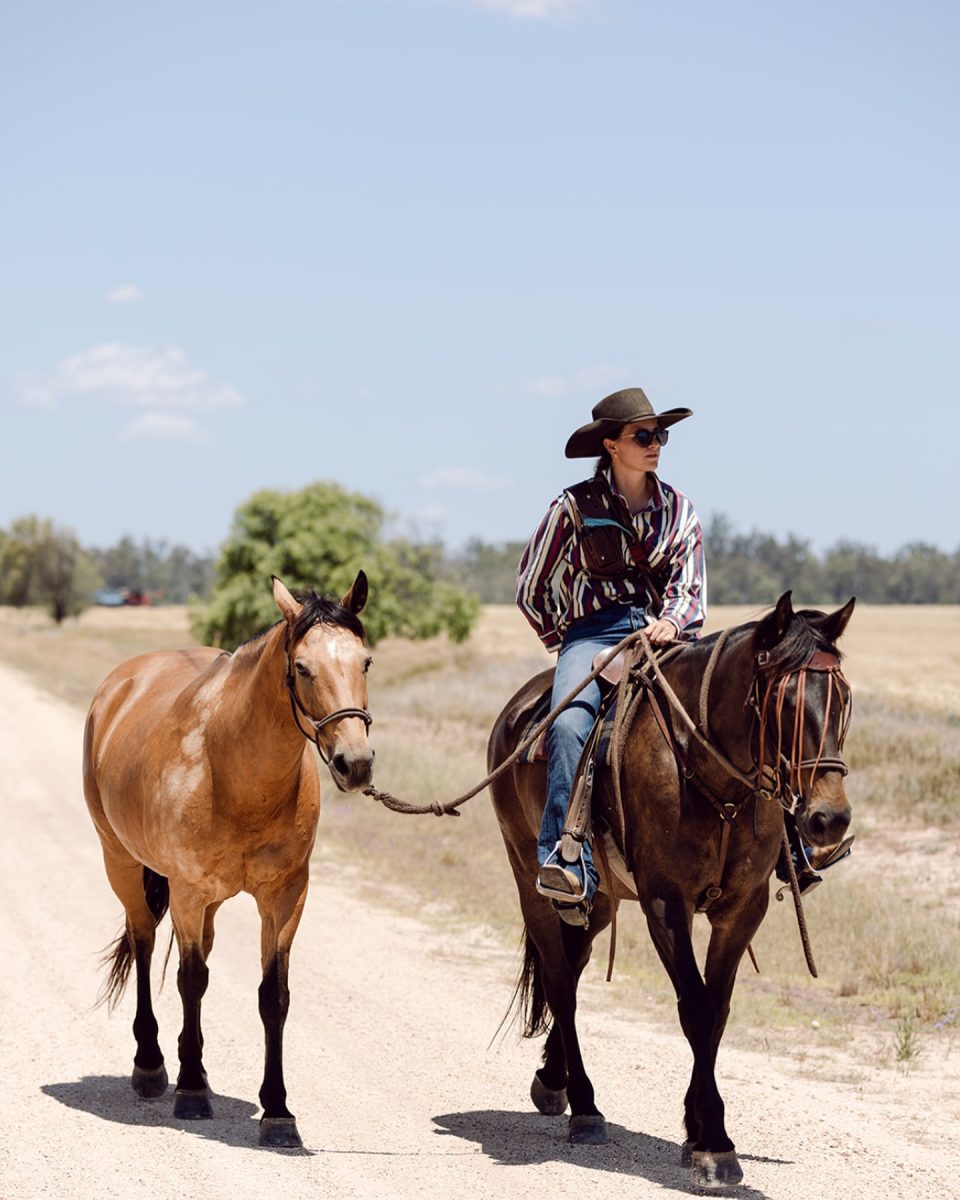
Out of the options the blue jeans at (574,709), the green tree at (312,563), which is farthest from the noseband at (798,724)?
the green tree at (312,563)

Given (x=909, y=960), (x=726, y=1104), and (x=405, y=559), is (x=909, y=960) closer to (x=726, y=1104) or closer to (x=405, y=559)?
(x=726, y=1104)

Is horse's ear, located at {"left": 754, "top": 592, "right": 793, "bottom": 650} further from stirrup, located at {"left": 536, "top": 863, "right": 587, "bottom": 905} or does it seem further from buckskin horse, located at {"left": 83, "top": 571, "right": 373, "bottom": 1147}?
buckskin horse, located at {"left": 83, "top": 571, "right": 373, "bottom": 1147}

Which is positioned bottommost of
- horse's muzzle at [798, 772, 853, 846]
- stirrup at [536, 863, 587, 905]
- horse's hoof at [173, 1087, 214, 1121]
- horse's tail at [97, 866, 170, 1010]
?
horse's hoof at [173, 1087, 214, 1121]

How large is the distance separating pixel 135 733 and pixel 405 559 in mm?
44228

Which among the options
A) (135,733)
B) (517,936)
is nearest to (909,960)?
(517,936)

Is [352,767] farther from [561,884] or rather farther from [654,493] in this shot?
[654,493]

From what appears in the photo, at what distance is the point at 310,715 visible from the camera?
621 centimetres

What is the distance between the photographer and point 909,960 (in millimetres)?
10320

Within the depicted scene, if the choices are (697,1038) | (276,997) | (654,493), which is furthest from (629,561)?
(276,997)

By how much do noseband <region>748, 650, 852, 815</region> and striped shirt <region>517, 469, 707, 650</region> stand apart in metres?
1.06

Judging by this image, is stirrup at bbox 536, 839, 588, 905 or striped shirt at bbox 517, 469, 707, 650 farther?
striped shirt at bbox 517, 469, 707, 650

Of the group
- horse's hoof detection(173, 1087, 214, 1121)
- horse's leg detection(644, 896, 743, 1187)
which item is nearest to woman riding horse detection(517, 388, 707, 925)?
horse's leg detection(644, 896, 743, 1187)

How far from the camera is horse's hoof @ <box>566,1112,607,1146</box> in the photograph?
658 cm

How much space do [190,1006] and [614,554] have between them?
284cm
